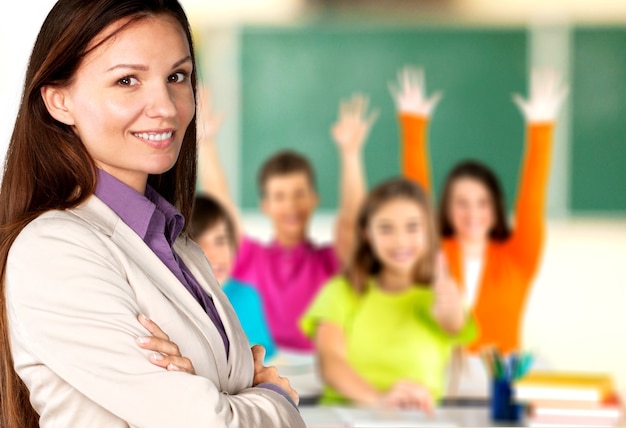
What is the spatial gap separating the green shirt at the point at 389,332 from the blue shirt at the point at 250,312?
0.72ft

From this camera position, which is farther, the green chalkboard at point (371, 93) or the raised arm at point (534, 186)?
the green chalkboard at point (371, 93)

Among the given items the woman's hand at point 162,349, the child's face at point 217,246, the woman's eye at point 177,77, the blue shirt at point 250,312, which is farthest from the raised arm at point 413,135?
the woman's hand at point 162,349

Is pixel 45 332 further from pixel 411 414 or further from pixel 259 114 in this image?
pixel 259 114

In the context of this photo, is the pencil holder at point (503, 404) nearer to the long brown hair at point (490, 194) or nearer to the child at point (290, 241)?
the long brown hair at point (490, 194)

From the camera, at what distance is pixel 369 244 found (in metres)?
3.77

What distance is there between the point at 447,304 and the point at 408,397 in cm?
45

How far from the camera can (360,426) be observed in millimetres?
2449

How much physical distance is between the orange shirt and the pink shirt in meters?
0.66

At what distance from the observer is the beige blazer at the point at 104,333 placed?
114 cm

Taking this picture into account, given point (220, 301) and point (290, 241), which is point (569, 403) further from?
point (290, 241)

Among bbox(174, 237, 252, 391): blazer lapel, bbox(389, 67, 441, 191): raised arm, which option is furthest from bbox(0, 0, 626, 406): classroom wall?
bbox(174, 237, 252, 391): blazer lapel

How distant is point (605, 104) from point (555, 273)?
4.36 feet

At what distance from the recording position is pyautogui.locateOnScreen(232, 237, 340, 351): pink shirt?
15.2 ft

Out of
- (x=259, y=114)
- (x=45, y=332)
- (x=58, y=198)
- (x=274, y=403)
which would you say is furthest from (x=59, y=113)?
(x=259, y=114)
